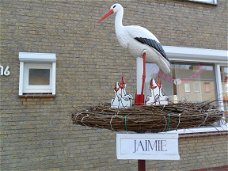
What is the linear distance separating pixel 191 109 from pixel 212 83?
392 centimetres

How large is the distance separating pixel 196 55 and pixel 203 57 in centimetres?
19

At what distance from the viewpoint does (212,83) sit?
5391mm

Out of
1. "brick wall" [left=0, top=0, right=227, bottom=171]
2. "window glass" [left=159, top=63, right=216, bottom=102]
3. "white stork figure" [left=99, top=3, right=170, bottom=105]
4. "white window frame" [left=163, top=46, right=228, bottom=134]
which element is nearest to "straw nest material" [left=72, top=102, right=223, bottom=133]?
"white stork figure" [left=99, top=3, right=170, bottom=105]

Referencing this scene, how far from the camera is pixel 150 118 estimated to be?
5.52 ft

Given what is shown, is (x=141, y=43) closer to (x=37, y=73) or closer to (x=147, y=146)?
(x=147, y=146)

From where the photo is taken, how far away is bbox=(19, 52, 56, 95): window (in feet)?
12.5

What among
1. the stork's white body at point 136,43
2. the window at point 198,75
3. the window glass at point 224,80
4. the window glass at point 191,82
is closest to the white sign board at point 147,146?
the stork's white body at point 136,43

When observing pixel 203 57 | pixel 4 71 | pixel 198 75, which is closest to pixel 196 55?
pixel 203 57

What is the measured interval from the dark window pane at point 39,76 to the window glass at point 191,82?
7.35 ft

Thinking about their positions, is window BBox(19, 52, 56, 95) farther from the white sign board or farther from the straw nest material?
the white sign board

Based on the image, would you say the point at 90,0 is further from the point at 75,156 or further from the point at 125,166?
the point at 125,166

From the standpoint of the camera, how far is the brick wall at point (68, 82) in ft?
12.2

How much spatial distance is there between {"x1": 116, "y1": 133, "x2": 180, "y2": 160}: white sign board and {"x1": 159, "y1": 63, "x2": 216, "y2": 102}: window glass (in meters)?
3.22

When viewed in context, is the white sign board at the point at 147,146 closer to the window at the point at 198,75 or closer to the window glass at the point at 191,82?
the window at the point at 198,75
